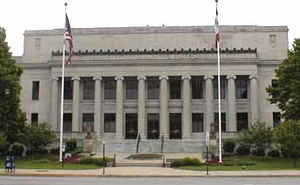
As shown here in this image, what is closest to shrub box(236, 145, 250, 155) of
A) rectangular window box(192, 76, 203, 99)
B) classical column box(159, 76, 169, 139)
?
classical column box(159, 76, 169, 139)

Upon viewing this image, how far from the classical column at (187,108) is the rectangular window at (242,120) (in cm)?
686

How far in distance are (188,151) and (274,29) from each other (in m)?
25.3

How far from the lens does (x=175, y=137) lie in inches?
2121

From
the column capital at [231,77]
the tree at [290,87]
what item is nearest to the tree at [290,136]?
the tree at [290,87]

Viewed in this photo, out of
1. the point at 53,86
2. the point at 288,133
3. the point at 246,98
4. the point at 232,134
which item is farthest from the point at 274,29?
the point at 53,86

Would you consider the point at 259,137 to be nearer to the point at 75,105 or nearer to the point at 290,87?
the point at 290,87

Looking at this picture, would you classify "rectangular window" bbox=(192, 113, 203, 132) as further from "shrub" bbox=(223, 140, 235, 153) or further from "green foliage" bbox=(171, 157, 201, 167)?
"green foliage" bbox=(171, 157, 201, 167)

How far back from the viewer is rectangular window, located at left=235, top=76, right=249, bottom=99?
54216 mm

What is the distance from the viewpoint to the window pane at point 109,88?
181 feet

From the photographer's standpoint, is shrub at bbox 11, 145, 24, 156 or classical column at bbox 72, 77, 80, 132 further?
classical column at bbox 72, 77, 80, 132

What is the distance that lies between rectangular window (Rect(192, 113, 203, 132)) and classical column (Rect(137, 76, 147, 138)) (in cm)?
674

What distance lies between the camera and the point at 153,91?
55281mm

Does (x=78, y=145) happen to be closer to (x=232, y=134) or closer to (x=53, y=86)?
(x=53, y=86)

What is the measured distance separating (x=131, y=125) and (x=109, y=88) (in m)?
6.12
